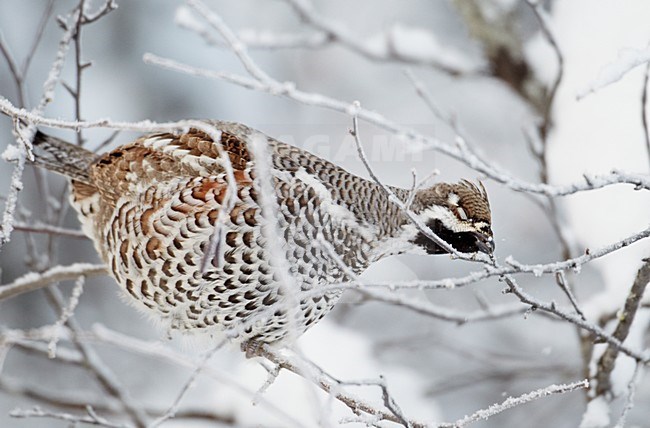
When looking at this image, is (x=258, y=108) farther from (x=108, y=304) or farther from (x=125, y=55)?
(x=108, y=304)

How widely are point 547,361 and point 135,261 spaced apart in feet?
10.3

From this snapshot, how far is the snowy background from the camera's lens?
3838 millimetres

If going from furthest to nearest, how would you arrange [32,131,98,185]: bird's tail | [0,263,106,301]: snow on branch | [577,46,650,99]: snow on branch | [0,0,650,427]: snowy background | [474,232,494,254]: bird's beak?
[0,0,650,427]: snowy background < [32,131,98,185]: bird's tail < [0,263,106,301]: snow on branch < [474,232,494,254]: bird's beak < [577,46,650,99]: snow on branch

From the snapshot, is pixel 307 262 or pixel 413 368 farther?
pixel 413 368

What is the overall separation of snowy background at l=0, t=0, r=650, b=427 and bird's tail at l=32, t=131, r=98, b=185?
0.59 meters

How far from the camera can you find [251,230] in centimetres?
268

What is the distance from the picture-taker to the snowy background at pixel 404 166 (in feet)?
12.6

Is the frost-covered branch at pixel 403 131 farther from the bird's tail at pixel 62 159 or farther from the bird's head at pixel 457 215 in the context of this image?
the bird's tail at pixel 62 159

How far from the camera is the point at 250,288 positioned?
2.72 m

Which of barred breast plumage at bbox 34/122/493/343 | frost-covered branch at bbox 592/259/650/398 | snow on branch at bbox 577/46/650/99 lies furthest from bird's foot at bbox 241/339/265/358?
snow on branch at bbox 577/46/650/99

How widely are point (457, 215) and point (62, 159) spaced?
1743mm

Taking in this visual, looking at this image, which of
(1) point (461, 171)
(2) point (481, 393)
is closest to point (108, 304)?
(2) point (481, 393)

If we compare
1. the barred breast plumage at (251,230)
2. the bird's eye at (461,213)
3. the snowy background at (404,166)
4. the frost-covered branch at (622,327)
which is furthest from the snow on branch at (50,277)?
the frost-covered branch at (622,327)

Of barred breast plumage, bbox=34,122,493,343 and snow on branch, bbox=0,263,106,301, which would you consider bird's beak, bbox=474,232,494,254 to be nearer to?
barred breast plumage, bbox=34,122,493,343
